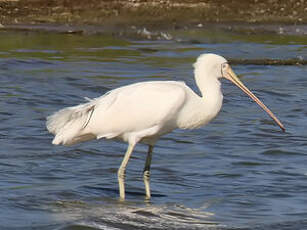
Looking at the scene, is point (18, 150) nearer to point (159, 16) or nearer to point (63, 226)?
point (63, 226)

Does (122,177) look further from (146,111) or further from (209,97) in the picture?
(209,97)

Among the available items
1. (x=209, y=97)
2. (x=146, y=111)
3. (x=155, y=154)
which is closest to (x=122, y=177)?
(x=146, y=111)

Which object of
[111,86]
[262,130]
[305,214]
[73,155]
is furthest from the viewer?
[111,86]

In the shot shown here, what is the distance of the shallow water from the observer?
8.25 m

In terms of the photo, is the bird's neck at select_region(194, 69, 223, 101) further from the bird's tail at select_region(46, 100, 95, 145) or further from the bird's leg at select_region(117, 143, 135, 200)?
the bird's tail at select_region(46, 100, 95, 145)

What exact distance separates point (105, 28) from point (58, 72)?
4147mm

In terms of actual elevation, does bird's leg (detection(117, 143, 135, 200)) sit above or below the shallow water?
above

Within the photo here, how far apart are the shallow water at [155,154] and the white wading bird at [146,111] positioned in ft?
1.64

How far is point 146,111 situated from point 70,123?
0.69m

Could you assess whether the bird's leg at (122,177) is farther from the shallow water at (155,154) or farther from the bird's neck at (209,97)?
the bird's neck at (209,97)

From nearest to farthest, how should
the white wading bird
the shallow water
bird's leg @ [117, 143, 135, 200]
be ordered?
the shallow water
the white wading bird
bird's leg @ [117, 143, 135, 200]

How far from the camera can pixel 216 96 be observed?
880 centimetres

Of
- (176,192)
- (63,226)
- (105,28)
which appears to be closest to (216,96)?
(176,192)

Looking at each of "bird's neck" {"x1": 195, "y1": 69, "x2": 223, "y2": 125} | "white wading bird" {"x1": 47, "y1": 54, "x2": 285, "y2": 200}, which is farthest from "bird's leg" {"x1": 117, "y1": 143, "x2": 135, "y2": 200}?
"bird's neck" {"x1": 195, "y1": 69, "x2": 223, "y2": 125}
